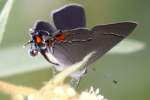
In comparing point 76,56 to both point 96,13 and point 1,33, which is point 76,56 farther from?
point 96,13

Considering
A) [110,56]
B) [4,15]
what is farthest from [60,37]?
[110,56]

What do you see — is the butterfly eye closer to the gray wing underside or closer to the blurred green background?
the gray wing underside

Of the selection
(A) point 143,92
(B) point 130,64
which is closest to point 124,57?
(B) point 130,64

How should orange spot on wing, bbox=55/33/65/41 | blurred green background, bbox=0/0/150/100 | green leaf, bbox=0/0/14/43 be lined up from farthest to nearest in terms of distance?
blurred green background, bbox=0/0/150/100, orange spot on wing, bbox=55/33/65/41, green leaf, bbox=0/0/14/43

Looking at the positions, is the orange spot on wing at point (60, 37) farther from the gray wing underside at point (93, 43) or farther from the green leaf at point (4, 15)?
the green leaf at point (4, 15)

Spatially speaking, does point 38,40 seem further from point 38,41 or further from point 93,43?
point 93,43

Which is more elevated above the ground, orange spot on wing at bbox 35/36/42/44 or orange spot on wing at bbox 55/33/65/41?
orange spot on wing at bbox 35/36/42/44

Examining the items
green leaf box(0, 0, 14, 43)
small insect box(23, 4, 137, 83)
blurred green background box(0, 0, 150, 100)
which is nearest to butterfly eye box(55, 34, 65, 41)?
small insect box(23, 4, 137, 83)
